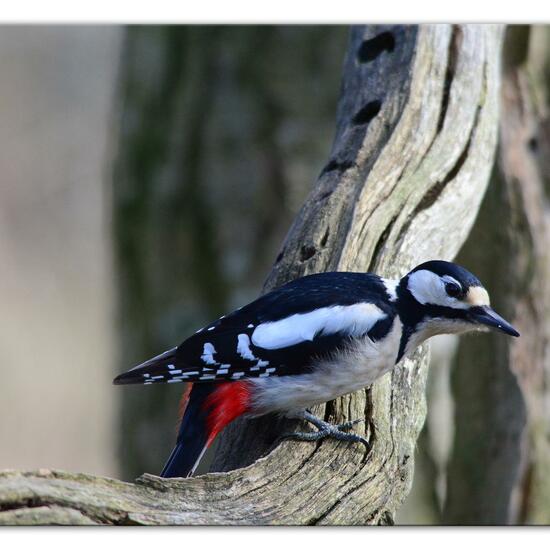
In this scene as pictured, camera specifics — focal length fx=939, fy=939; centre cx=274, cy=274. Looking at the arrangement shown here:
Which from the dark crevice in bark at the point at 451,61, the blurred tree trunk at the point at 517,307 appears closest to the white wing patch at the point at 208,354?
the dark crevice in bark at the point at 451,61

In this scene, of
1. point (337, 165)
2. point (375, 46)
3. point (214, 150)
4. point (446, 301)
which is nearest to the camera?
point (446, 301)

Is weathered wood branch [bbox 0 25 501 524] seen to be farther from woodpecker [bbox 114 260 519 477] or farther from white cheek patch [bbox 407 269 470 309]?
white cheek patch [bbox 407 269 470 309]

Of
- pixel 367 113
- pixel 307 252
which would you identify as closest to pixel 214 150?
pixel 367 113

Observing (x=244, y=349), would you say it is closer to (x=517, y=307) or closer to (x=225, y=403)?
(x=225, y=403)

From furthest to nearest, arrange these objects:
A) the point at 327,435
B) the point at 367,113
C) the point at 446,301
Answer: the point at 367,113
the point at 446,301
the point at 327,435

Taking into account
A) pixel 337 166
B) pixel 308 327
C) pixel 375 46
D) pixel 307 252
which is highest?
pixel 375 46

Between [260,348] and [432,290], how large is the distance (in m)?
0.47

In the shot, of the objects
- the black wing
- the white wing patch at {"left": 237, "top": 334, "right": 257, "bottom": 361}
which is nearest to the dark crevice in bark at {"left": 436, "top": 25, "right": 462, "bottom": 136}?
the black wing

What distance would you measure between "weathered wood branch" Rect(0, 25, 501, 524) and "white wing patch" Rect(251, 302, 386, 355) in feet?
0.76

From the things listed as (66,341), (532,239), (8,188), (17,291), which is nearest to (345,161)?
(532,239)

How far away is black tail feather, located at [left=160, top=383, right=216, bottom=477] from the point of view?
2318 mm

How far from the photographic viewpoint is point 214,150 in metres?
5.00

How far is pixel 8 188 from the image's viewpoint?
4.47 m

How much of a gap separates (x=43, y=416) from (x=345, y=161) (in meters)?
3.11
